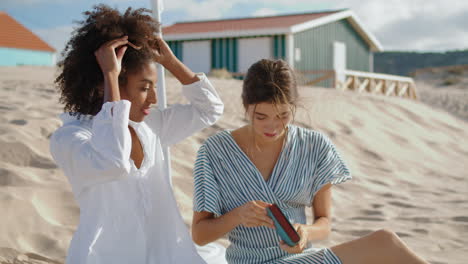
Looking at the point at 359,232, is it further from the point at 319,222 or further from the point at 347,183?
the point at 319,222

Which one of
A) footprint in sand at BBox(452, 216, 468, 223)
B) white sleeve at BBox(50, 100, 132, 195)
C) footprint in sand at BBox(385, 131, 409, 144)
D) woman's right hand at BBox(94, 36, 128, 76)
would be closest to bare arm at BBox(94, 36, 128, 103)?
woman's right hand at BBox(94, 36, 128, 76)

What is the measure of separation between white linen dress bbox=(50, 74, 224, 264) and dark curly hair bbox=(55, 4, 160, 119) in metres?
0.09

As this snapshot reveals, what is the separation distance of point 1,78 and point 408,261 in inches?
341

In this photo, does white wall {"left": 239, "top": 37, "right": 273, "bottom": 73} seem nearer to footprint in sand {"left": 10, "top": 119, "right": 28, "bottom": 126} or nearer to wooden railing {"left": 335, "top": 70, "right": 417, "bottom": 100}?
wooden railing {"left": 335, "top": 70, "right": 417, "bottom": 100}

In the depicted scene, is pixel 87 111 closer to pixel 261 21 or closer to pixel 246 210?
pixel 246 210

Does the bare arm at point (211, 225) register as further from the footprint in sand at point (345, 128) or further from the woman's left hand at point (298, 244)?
the footprint in sand at point (345, 128)

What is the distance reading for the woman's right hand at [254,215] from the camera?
2.23 m

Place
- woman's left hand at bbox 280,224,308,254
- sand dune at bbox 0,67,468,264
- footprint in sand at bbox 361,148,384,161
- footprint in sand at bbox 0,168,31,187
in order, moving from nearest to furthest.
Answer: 1. woman's left hand at bbox 280,224,308,254
2. sand dune at bbox 0,67,468,264
3. footprint in sand at bbox 0,168,31,187
4. footprint in sand at bbox 361,148,384,161

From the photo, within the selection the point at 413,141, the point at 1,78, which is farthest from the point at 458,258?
the point at 1,78

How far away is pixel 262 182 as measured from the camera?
249cm

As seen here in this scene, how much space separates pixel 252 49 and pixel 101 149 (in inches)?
656

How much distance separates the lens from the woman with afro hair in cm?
207

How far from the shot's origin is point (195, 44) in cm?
1925

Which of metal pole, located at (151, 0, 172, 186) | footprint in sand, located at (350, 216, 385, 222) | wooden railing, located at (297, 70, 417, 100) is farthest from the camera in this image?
wooden railing, located at (297, 70, 417, 100)
